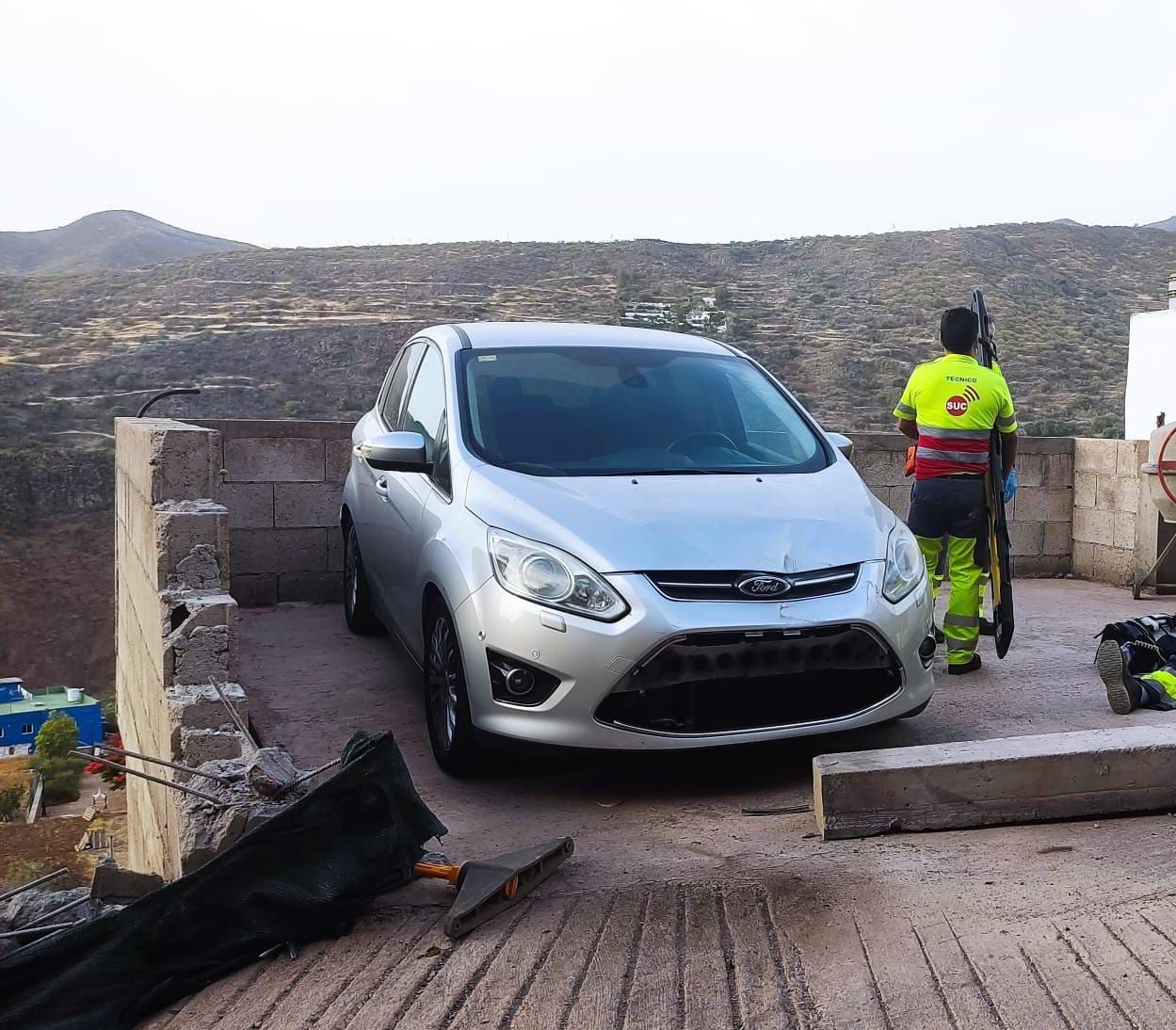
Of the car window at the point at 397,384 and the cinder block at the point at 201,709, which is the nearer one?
the cinder block at the point at 201,709

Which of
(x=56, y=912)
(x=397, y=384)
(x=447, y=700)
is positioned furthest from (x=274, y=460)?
(x=56, y=912)

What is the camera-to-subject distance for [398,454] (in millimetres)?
5348

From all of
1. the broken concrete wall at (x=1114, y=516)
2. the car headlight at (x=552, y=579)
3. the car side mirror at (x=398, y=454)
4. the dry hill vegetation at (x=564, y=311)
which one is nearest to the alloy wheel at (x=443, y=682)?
the car headlight at (x=552, y=579)

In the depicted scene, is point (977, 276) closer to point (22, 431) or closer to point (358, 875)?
point (22, 431)

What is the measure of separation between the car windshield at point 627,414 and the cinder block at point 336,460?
293 centimetres

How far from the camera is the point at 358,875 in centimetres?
372

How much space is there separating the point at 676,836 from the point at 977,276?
43165mm

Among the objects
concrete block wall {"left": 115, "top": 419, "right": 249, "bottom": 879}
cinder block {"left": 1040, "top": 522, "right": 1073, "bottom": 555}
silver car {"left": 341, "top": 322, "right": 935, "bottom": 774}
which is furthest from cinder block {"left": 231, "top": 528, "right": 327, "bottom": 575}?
cinder block {"left": 1040, "top": 522, "right": 1073, "bottom": 555}

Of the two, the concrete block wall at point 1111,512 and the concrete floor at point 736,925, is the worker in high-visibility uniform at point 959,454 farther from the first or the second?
the concrete block wall at point 1111,512

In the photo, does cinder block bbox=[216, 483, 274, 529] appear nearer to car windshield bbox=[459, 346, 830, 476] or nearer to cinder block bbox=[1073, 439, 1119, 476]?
car windshield bbox=[459, 346, 830, 476]

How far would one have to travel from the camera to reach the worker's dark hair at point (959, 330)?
258 inches

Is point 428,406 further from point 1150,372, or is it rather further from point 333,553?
point 1150,372

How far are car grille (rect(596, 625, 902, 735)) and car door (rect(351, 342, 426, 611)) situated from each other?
6.75 ft

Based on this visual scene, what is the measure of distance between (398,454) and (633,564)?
136 centimetres
